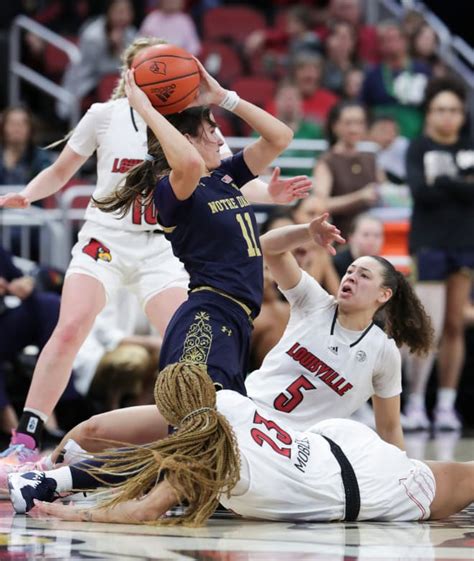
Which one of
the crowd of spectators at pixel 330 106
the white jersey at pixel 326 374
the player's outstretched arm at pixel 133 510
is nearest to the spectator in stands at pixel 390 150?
the crowd of spectators at pixel 330 106

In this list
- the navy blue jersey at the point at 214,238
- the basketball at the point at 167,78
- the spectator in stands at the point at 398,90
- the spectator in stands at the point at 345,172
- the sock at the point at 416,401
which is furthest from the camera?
the spectator in stands at the point at 398,90

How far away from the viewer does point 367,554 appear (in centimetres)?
383

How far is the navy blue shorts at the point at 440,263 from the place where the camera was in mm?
9102

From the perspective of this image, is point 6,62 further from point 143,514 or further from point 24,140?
point 143,514

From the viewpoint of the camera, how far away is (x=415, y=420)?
29.3 ft

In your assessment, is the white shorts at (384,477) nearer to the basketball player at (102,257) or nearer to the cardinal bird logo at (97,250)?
the basketball player at (102,257)

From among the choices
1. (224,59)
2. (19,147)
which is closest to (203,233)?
(19,147)

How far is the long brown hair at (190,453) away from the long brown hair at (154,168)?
2.81 feet

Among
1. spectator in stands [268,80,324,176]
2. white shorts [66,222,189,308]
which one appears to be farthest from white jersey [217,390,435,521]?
spectator in stands [268,80,324,176]

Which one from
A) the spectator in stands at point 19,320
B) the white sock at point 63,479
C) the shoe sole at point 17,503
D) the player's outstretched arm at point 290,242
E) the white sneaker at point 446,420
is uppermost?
the player's outstretched arm at point 290,242

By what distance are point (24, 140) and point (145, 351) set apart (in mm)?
2247

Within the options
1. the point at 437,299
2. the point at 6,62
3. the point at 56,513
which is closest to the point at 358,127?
the point at 437,299

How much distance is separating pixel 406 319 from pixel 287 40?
8524 millimetres

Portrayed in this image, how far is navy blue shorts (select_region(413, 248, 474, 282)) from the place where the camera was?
9.10 m
